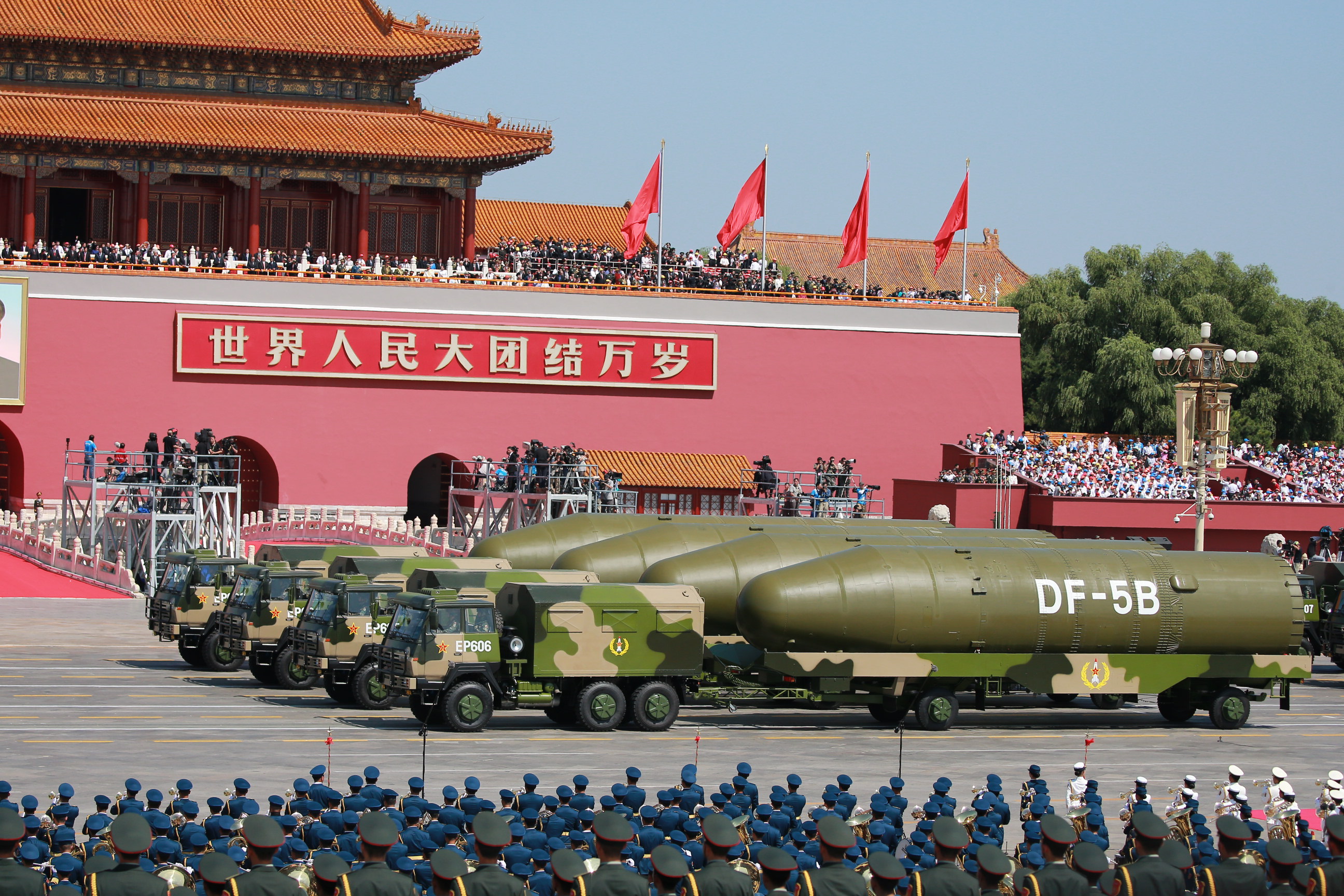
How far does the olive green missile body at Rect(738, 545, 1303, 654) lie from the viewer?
2620cm

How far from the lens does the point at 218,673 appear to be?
103 feet

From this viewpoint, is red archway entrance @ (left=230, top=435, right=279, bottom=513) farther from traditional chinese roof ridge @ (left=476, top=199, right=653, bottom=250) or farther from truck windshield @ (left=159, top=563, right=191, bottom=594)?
truck windshield @ (left=159, top=563, right=191, bottom=594)

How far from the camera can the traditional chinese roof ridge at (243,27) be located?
190 ft

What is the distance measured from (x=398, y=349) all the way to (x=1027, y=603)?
106 feet

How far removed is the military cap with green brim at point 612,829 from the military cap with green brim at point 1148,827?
3.76m

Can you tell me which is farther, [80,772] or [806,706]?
[806,706]

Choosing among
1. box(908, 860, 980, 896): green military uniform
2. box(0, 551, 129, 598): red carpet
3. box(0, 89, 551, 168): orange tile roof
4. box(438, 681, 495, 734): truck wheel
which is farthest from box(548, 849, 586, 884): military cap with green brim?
box(0, 89, 551, 168): orange tile roof

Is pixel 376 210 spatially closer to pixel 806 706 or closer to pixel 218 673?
pixel 218 673

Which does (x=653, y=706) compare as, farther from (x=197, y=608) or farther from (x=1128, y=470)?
(x=1128, y=470)

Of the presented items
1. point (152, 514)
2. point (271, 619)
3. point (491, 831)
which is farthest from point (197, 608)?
point (491, 831)

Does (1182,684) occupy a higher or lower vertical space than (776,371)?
lower

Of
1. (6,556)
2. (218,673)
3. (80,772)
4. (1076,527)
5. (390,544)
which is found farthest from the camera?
(1076,527)

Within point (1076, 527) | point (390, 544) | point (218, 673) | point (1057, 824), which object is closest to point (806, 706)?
point (218, 673)

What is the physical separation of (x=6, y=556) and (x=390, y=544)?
1019 centimetres
